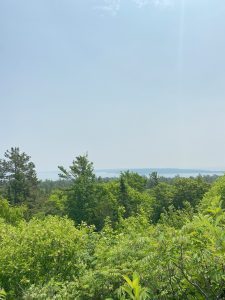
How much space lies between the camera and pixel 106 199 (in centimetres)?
3656

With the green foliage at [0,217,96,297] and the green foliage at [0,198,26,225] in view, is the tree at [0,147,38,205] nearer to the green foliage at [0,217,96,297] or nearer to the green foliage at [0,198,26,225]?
the green foliage at [0,198,26,225]

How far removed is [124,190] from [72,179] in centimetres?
624

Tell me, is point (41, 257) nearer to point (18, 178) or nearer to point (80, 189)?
point (80, 189)

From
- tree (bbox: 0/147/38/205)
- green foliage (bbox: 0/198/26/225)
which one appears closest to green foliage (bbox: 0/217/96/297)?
green foliage (bbox: 0/198/26/225)

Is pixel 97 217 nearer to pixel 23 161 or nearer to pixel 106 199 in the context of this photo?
pixel 106 199

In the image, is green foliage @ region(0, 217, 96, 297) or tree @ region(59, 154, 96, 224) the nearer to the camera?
green foliage @ region(0, 217, 96, 297)

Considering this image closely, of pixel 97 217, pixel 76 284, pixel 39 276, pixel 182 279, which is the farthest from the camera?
pixel 97 217

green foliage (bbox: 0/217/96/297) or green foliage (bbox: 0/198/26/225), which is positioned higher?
green foliage (bbox: 0/217/96/297)

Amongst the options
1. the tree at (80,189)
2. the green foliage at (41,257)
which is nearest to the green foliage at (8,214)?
the tree at (80,189)

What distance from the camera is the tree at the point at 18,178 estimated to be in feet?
161

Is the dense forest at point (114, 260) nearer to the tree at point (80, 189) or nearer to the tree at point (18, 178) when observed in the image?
the tree at point (80, 189)

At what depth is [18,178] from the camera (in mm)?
50031

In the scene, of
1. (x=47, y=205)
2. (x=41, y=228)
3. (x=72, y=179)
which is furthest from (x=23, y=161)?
(x=41, y=228)

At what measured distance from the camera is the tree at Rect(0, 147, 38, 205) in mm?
49125
